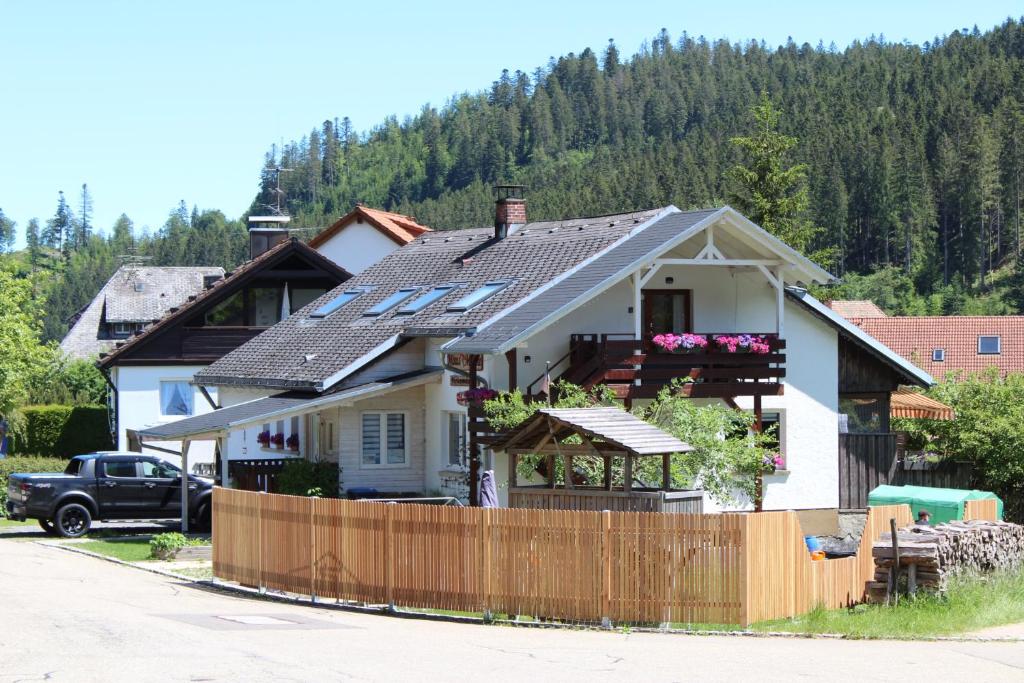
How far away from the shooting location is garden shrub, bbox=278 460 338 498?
29.2 metres

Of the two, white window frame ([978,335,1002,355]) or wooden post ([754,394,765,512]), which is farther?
white window frame ([978,335,1002,355])

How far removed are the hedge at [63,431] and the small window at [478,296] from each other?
2351 centimetres

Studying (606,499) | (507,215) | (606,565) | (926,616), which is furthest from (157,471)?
(926,616)

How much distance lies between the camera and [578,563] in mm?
17422

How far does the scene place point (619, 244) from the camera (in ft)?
95.5

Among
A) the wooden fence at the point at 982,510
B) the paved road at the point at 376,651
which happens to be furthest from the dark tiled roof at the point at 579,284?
the paved road at the point at 376,651

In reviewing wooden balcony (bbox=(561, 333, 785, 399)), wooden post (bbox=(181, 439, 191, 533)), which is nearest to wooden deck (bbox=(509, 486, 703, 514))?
wooden balcony (bbox=(561, 333, 785, 399))

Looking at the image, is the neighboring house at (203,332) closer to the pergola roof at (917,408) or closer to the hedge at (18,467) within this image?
the hedge at (18,467)

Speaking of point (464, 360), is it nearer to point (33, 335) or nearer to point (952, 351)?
point (33, 335)

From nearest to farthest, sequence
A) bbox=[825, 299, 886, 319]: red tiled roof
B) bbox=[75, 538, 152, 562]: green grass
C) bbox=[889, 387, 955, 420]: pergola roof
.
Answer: bbox=[75, 538, 152, 562]: green grass, bbox=[889, 387, 955, 420]: pergola roof, bbox=[825, 299, 886, 319]: red tiled roof

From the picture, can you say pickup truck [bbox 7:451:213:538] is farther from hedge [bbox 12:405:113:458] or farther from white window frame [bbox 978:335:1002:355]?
white window frame [bbox 978:335:1002:355]

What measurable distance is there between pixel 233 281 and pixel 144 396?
512cm

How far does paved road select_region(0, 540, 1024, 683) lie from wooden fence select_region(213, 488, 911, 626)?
0.55m

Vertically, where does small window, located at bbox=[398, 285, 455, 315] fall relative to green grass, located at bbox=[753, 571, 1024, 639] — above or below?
above
